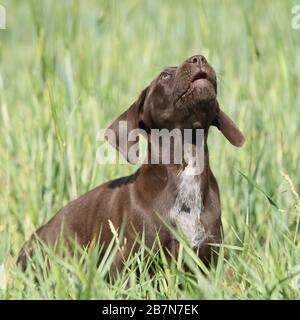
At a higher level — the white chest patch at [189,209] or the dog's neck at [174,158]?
the dog's neck at [174,158]

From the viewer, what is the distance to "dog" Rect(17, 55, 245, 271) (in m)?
3.34

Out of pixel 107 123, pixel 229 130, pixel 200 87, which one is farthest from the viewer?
pixel 107 123

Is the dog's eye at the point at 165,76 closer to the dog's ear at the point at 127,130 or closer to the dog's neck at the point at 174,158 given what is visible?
the dog's ear at the point at 127,130

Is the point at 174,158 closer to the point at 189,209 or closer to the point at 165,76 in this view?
the point at 189,209

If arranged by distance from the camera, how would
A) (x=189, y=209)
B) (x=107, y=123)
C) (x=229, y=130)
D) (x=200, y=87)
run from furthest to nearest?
(x=107, y=123) → (x=229, y=130) → (x=189, y=209) → (x=200, y=87)

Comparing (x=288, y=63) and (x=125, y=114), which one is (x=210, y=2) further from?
(x=125, y=114)

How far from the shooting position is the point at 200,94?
A: 3.33 metres

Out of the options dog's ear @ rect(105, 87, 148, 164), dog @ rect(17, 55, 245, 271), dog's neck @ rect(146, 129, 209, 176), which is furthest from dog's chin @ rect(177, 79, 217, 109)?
dog's ear @ rect(105, 87, 148, 164)

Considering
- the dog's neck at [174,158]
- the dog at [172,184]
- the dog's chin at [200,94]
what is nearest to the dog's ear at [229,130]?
the dog at [172,184]

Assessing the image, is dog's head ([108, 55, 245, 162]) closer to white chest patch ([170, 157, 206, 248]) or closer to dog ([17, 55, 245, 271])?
dog ([17, 55, 245, 271])

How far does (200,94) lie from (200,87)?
0.09 feet

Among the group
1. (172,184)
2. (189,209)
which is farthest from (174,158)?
(189,209)

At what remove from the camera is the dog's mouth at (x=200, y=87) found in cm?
332

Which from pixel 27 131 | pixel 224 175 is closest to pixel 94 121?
pixel 27 131
